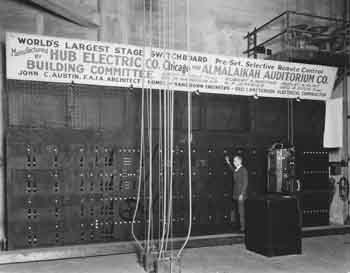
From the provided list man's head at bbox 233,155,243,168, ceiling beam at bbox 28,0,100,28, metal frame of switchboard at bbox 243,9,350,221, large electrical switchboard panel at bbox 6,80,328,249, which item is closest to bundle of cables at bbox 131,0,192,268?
large electrical switchboard panel at bbox 6,80,328,249

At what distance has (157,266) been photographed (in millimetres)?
4711

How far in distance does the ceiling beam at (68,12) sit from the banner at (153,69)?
1.12 metres

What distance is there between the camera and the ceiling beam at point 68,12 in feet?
22.6

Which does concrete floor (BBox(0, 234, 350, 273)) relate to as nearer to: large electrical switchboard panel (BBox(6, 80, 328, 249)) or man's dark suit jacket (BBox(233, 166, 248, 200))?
large electrical switchboard panel (BBox(6, 80, 328, 249))

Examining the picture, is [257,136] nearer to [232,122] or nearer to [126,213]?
[232,122]

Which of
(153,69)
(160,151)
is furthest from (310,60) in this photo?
(160,151)

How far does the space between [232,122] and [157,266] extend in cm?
390

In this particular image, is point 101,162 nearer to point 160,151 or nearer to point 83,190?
point 83,190

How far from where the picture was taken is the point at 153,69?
6.68m

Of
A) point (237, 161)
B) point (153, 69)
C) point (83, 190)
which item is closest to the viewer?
point (83, 190)

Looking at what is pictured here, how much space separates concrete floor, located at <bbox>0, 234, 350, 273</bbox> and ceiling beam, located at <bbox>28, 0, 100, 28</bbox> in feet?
14.3

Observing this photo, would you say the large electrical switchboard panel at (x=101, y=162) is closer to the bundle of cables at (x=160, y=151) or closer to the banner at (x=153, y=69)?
the bundle of cables at (x=160, y=151)

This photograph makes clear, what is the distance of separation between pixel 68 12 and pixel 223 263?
521 cm

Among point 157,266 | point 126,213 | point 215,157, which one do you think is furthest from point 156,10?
point 157,266
